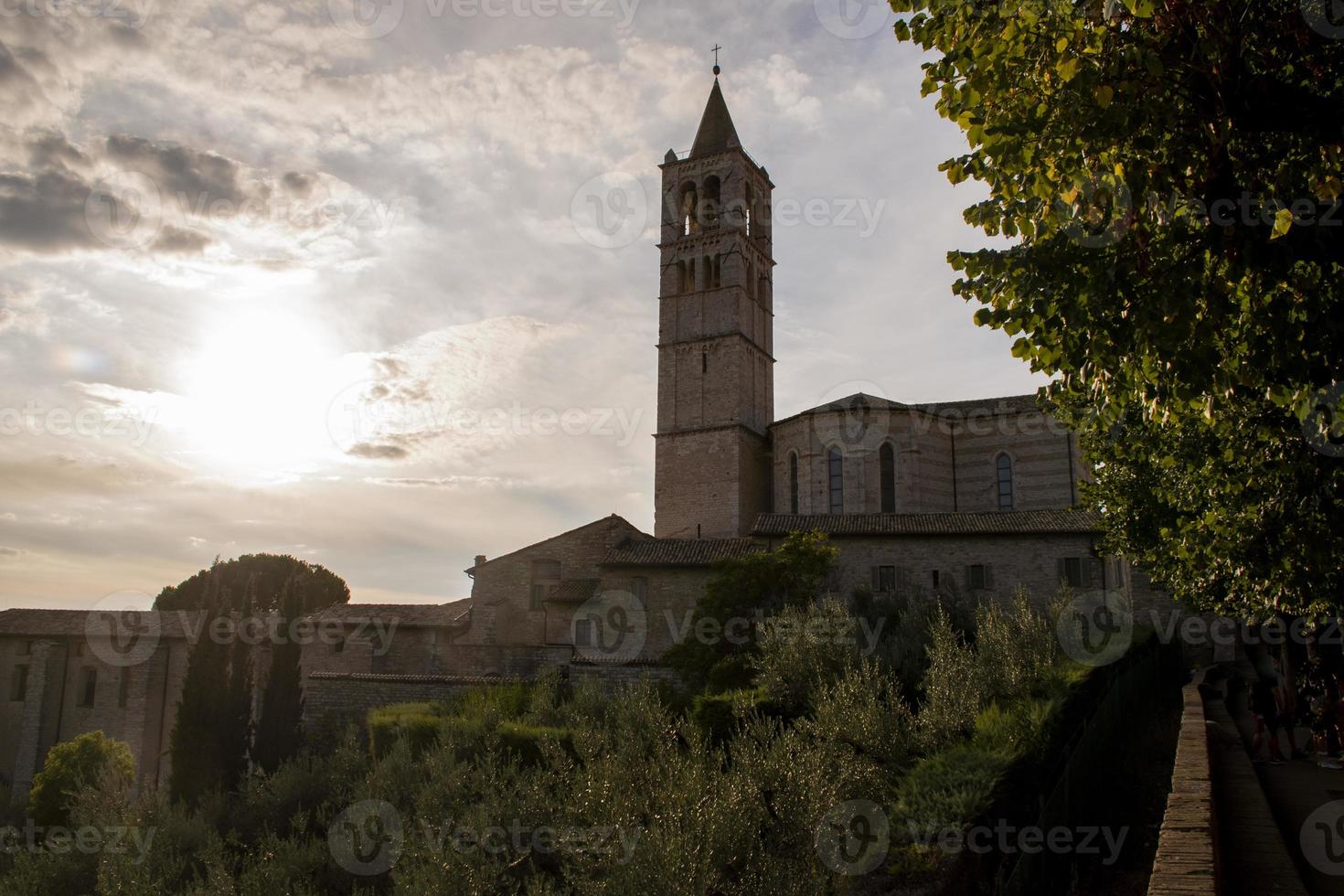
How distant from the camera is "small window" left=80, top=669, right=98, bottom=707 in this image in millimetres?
34000

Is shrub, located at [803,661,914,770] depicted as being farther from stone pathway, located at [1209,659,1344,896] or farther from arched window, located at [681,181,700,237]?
arched window, located at [681,181,700,237]

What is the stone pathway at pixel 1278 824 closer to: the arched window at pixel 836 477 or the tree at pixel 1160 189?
the tree at pixel 1160 189

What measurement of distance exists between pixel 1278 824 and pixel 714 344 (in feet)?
110

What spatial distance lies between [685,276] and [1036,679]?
111 ft

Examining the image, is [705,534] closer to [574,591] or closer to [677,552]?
[574,591]

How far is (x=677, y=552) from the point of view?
30.3 metres

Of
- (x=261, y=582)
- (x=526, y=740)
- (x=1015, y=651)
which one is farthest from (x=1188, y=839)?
(x=261, y=582)

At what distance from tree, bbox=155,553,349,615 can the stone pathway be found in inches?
1711

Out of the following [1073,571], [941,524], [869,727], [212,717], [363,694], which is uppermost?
[941,524]

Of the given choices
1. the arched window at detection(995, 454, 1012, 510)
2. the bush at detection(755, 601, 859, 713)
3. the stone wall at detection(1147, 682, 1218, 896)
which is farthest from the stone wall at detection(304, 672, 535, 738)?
Answer: the arched window at detection(995, 454, 1012, 510)

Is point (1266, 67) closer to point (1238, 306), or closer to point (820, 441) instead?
point (1238, 306)

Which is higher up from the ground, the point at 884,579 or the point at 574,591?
the point at 884,579

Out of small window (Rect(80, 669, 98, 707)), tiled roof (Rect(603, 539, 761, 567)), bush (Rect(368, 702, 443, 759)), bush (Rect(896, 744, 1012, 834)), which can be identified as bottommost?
small window (Rect(80, 669, 98, 707))

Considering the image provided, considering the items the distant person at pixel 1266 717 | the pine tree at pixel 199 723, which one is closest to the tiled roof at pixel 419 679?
the pine tree at pixel 199 723
